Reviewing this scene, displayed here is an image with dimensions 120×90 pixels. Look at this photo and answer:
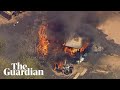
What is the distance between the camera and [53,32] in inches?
263

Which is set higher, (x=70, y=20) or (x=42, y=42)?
(x=70, y=20)

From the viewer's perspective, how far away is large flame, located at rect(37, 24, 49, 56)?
6.66m

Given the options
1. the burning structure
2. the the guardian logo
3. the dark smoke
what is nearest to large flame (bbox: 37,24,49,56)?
the burning structure

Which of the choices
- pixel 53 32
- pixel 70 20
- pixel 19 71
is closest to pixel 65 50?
pixel 53 32

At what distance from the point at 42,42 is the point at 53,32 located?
0.29 meters

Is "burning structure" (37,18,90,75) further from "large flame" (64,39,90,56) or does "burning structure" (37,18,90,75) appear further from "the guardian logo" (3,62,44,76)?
"the guardian logo" (3,62,44,76)

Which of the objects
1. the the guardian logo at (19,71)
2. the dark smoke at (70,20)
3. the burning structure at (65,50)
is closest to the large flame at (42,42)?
the burning structure at (65,50)

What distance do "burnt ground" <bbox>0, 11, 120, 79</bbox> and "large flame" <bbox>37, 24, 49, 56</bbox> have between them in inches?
3.2

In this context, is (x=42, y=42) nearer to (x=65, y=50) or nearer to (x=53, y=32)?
(x=53, y=32)
